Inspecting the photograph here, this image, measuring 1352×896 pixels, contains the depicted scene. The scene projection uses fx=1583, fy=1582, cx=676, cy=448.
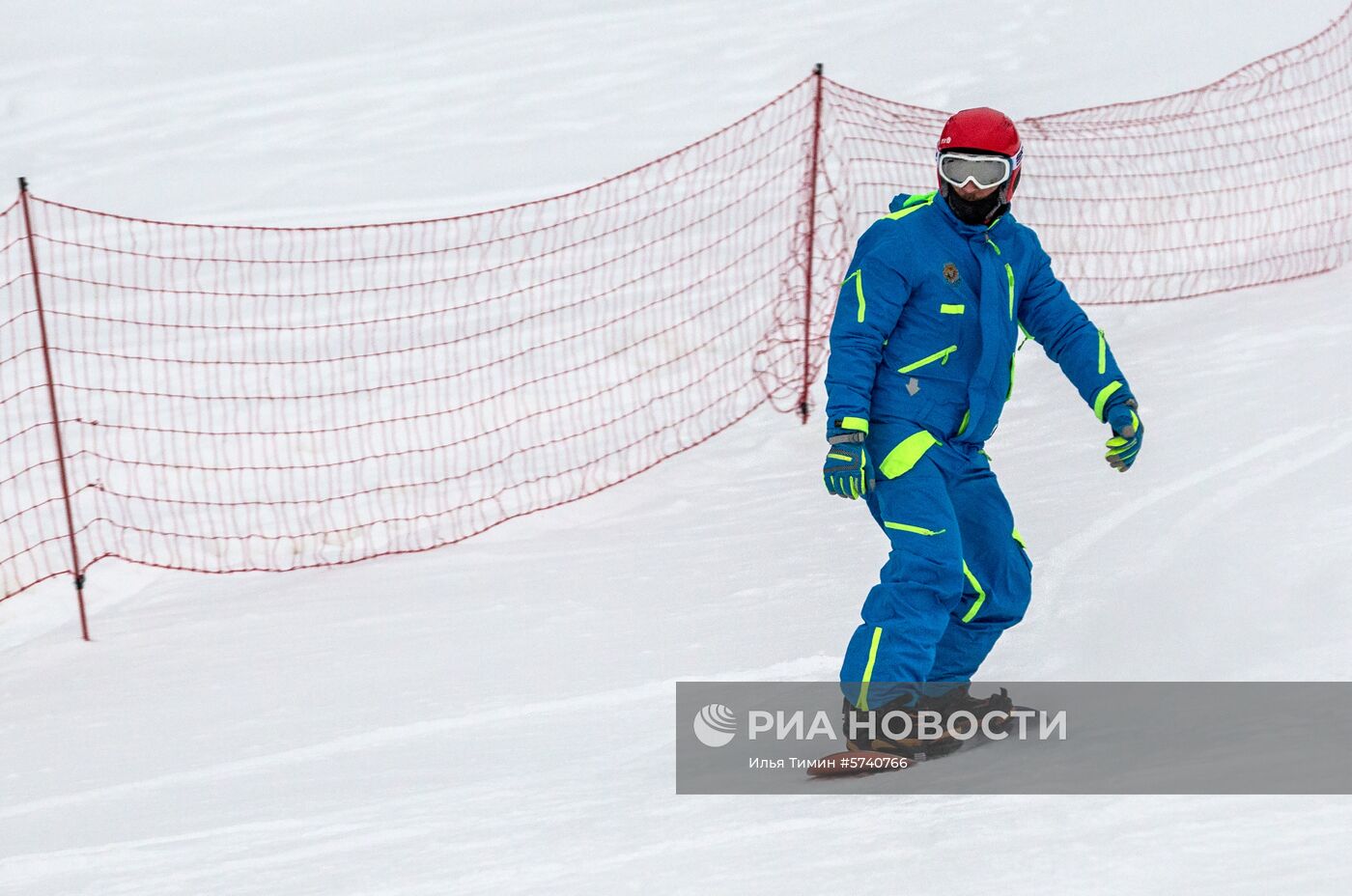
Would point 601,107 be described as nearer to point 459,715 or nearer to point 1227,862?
point 459,715

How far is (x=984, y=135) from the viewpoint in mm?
3938

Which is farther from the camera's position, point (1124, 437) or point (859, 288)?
point (1124, 437)

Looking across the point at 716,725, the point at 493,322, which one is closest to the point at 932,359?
the point at 716,725

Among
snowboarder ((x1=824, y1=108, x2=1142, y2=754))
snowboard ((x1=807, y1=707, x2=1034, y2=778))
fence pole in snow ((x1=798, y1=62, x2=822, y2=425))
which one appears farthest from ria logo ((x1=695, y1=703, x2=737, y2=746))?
fence pole in snow ((x1=798, y1=62, x2=822, y2=425))

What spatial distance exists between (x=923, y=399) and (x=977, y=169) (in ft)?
1.94

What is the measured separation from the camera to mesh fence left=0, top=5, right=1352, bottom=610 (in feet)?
25.5

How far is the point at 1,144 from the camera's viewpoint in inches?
534

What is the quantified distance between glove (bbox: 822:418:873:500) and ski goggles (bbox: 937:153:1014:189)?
671mm

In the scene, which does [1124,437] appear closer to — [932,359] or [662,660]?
[932,359]

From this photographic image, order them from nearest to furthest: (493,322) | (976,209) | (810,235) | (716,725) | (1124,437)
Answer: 1. (976,209)
2. (1124,437)
3. (716,725)
4. (810,235)
5. (493,322)

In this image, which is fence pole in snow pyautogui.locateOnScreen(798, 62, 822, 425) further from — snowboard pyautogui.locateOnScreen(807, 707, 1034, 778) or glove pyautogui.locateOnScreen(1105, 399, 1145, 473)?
snowboard pyautogui.locateOnScreen(807, 707, 1034, 778)

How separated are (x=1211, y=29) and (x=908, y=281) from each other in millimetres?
11158

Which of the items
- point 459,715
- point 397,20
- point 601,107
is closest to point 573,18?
point 397,20

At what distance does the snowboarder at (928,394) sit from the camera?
13.0 feet
